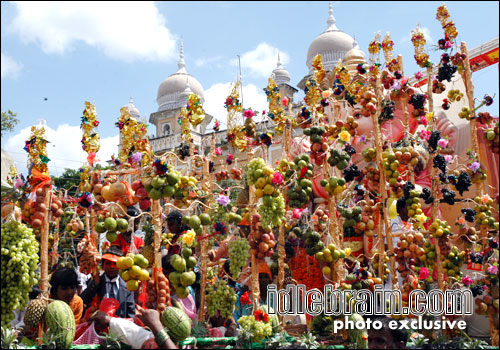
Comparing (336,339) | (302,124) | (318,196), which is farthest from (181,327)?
(318,196)

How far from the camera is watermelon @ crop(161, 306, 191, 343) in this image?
3188 mm

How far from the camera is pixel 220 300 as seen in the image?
4.08 meters

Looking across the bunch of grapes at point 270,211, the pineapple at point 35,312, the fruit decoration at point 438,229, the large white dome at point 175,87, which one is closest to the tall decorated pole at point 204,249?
the bunch of grapes at point 270,211

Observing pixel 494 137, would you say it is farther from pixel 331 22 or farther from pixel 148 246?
pixel 331 22

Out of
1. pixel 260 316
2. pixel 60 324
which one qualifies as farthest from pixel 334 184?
pixel 60 324

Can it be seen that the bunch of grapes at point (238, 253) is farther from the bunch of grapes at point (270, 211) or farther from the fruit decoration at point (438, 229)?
the fruit decoration at point (438, 229)

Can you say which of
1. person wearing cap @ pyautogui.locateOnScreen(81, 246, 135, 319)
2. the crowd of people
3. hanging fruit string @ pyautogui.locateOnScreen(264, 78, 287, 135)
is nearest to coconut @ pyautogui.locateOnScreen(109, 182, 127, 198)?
the crowd of people

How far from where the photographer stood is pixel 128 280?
3166mm

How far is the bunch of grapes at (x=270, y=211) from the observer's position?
3531mm

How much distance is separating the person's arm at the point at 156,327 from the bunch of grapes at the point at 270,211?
40.0 inches

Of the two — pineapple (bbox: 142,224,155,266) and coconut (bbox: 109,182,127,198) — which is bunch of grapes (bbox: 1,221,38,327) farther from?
pineapple (bbox: 142,224,155,266)

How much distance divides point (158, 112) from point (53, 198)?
76.1 feet

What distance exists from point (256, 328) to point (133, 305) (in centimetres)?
108

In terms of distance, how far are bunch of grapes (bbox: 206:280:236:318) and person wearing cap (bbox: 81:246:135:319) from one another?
657 millimetres
